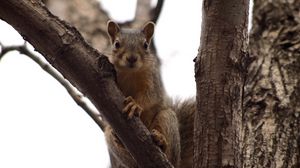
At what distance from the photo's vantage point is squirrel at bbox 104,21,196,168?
3188 millimetres

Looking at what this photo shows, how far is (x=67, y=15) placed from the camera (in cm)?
445

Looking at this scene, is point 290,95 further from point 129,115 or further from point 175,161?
point 129,115

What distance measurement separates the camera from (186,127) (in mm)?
3814

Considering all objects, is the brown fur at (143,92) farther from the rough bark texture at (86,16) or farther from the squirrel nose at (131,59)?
the rough bark texture at (86,16)

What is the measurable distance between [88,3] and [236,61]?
2.45m

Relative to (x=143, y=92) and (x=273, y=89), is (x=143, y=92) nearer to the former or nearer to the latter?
(x=143, y=92)

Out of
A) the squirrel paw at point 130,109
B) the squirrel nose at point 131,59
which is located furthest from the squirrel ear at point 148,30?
the squirrel paw at point 130,109

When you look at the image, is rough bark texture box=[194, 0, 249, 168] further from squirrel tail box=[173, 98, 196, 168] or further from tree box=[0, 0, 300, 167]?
squirrel tail box=[173, 98, 196, 168]

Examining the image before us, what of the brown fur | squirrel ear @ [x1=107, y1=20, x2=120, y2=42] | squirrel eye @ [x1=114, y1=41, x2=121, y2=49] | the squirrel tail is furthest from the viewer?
the squirrel tail

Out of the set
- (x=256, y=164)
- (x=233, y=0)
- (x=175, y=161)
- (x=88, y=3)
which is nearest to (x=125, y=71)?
(x=175, y=161)

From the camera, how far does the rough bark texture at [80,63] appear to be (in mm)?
2182

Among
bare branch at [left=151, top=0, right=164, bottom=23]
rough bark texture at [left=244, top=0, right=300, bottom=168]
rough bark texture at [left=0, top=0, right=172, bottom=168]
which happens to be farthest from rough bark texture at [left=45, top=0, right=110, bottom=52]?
rough bark texture at [left=0, top=0, right=172, bottom=168]

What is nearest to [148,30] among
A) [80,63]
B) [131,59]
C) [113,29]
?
[113,29]

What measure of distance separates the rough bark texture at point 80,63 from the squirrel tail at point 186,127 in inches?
47.7
